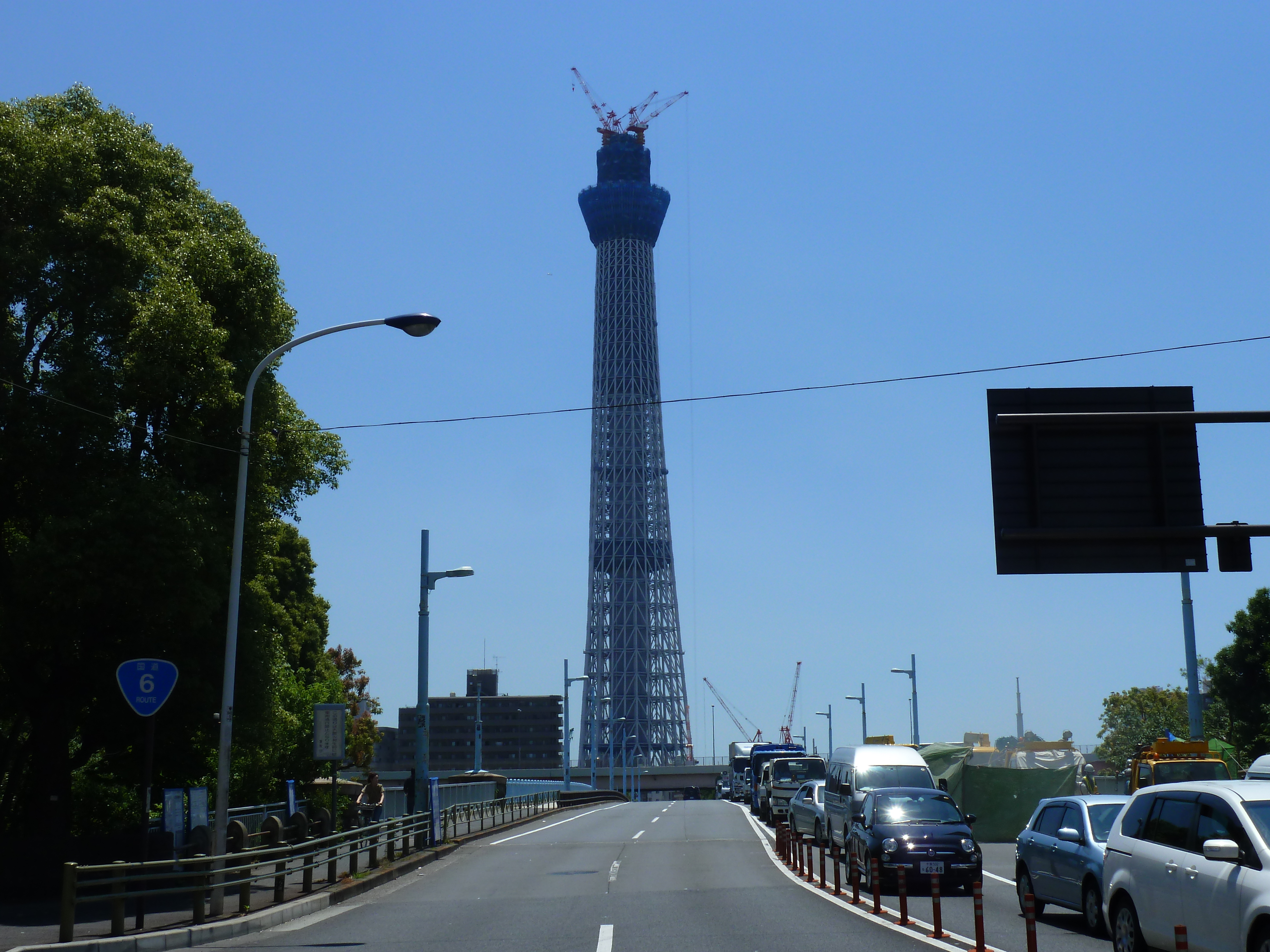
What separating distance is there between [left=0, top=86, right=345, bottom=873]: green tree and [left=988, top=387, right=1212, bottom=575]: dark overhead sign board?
41.8ft

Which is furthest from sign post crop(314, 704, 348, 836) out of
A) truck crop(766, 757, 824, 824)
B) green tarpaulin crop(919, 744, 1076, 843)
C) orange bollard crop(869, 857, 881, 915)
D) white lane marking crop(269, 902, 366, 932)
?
truck crop(766, 757, 824, 824)

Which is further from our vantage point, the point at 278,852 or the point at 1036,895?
the point at 278,852

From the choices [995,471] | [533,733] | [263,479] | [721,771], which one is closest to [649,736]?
[721,771]

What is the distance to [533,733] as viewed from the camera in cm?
18225

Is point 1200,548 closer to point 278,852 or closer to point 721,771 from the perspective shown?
point 278,852

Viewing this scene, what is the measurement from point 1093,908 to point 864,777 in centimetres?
1060

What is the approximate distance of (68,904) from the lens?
12.6 meters

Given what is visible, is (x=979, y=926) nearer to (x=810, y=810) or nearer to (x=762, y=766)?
(x=810, y=810)

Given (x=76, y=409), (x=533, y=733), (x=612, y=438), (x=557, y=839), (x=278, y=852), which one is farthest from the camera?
(x=533, y=733)

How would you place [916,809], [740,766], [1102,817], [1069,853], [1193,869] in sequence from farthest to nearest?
[740,766]
[916,809]
[1102,817]
[1069,853]
[1193,869]

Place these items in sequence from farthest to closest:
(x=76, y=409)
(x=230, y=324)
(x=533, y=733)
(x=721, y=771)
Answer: (x=533, y=733)
(x=721, y=771)
(x=230, y=324)
(x=76, y=409)

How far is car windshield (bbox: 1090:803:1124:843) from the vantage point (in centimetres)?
1524

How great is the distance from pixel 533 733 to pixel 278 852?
16862cm

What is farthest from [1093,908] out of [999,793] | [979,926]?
[999,793]
